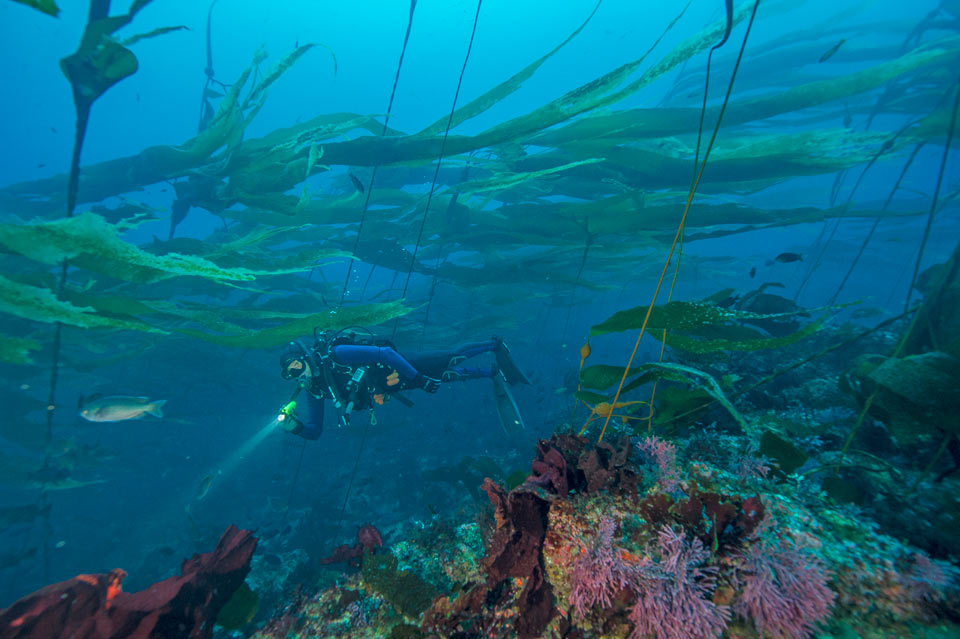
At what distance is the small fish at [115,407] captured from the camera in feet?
16.5

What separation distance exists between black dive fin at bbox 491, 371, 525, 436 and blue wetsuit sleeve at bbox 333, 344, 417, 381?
205cm

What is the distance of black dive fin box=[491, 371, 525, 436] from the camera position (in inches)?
256

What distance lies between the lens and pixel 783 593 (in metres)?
1.16

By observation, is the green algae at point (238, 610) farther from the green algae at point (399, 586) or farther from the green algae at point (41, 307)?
the green algae at point (41, 307)

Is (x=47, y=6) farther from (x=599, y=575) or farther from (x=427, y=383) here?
(x=427, y=383)

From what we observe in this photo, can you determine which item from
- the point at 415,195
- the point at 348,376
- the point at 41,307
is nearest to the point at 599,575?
the point at 41,307

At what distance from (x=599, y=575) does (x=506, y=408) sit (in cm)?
536

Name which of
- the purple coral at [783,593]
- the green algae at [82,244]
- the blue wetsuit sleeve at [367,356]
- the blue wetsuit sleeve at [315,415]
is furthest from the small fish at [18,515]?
the purple coral at [783,593]

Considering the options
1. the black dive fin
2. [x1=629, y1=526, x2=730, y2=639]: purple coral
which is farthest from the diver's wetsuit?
[x1=629, y1=526, x2=730, y2=639]: purple coral

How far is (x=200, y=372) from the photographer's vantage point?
29.2ft

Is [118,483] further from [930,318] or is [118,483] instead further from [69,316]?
[930,318]

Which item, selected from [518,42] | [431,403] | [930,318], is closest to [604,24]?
[518,42]

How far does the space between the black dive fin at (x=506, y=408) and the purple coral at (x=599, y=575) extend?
16.6ft

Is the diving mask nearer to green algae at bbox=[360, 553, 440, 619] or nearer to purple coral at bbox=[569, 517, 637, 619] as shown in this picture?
green algae at bbox=[360, 553, 440, 619]
